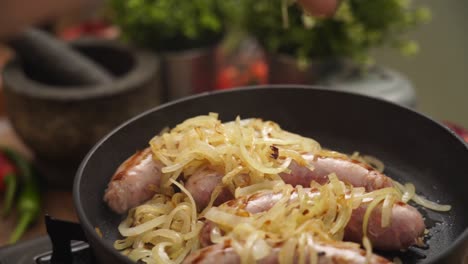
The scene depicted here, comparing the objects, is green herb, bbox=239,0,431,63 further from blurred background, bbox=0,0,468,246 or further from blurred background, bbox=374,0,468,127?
blurred background, bbox=374,0,468,127

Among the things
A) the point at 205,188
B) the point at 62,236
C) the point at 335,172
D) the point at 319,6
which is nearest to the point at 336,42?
the point at 319,6

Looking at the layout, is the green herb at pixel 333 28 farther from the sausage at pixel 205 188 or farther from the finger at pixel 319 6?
the sausage at pixel 205 188

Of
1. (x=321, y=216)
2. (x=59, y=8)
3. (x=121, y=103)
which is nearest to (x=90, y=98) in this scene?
(x=121, y=103)

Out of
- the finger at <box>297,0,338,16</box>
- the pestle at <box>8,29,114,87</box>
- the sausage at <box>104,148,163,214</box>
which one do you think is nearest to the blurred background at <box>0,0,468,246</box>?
the pestle at <box>8,29,114,87</box>

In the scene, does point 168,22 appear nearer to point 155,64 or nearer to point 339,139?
point 155,64

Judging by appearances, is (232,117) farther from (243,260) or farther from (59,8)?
(59,8)

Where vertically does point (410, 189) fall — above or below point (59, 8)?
below
